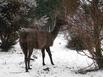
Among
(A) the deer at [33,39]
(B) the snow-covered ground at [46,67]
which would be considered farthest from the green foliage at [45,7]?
(A) the deer at [33,39]

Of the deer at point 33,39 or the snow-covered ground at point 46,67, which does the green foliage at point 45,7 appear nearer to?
the snow-covered ground at point 46,67

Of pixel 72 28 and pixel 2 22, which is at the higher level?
pixel 72 28

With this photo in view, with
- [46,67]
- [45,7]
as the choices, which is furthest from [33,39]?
[45,7]

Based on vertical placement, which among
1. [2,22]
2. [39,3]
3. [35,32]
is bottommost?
[39,3]

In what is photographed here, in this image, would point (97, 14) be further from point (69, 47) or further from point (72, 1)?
point (69, 47)

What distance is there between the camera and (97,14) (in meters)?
9.84

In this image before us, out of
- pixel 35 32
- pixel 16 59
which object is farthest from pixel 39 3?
pixel 35 32

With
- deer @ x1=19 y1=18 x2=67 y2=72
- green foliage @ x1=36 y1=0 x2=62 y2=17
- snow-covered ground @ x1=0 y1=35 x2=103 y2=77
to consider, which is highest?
deer @ x1=19 y1=18 x2=67 y2=72

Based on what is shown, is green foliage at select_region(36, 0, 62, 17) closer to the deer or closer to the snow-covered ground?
the snow-covered ground

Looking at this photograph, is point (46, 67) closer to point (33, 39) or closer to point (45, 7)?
point (33, 39)

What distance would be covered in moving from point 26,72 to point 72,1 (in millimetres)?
2776

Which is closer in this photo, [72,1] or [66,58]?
[72,1]

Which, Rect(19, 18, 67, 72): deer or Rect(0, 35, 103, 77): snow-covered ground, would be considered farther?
Rect(19, 18, 67, 72): deer

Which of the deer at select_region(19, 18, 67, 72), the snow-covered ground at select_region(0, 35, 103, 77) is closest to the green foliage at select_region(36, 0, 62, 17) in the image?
the snow-covered ground at select_region(0, 35, 103, 77)
